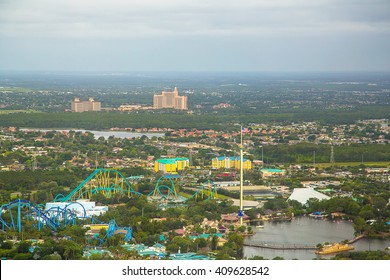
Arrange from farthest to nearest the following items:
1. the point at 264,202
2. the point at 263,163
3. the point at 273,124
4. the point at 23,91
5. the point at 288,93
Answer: the point at 23,91 < the point at 273,124 < the point at 288,93 < the point at 263,163 < the point at 264,202

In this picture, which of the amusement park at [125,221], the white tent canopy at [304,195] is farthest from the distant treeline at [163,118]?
the amusement park at [125,221]

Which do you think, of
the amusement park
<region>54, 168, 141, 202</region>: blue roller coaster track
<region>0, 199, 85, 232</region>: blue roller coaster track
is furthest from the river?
<region>54, 168, 141, 202</region>: blue roller coaster track

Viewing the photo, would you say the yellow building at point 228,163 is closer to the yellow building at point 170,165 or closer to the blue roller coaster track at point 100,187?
the yellow building at point 170,165

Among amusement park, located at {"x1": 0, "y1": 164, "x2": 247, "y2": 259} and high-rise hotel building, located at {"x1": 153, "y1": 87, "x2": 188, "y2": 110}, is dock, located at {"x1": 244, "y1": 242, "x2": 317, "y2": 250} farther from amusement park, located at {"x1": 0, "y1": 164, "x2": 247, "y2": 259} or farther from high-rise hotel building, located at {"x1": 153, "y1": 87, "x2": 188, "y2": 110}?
high-rise hotel building, located at {"x1": 153, "y1": 87, "x2": 188, "y2": 110}

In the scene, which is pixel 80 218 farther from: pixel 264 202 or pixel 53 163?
pixel 53 163

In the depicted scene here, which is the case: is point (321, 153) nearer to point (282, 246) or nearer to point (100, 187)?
point (100, 187)

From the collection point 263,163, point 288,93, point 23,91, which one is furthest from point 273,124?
point 23,91
